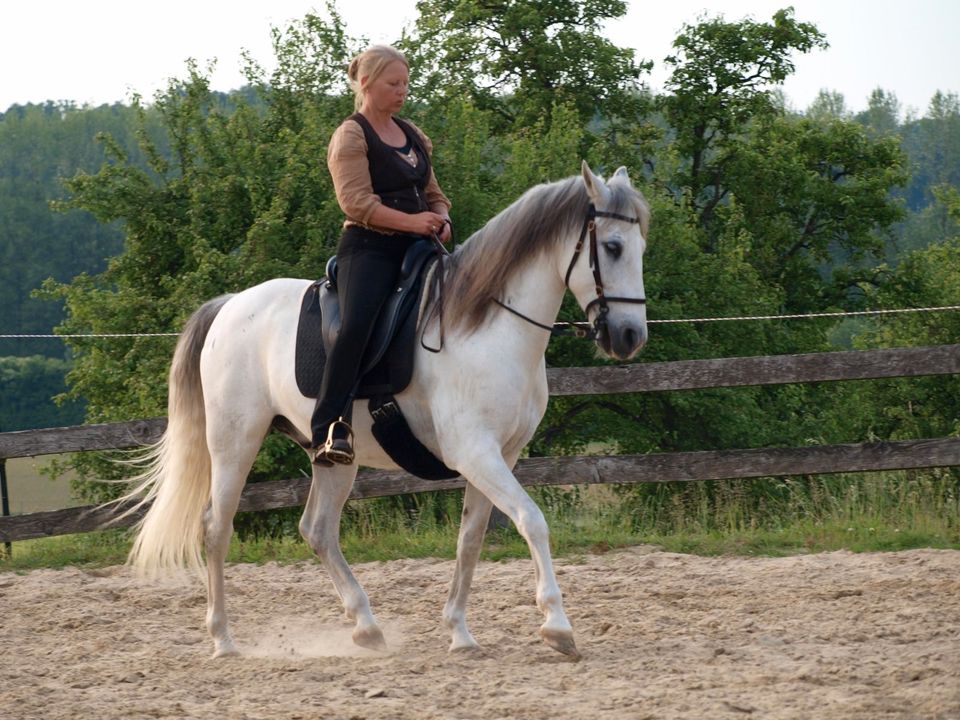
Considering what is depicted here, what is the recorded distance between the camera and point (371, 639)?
5453mm

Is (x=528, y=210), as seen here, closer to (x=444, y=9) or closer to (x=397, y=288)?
(x=397, y=288)

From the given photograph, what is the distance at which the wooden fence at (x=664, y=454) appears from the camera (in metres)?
7.89

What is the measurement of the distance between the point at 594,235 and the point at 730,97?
25223 millimetres

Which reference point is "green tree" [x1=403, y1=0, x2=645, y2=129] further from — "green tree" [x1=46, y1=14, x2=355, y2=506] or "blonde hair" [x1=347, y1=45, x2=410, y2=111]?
"blonde hair" [x1=347, y1=45, x2=410, y2=111]

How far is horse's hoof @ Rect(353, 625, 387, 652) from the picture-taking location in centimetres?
545

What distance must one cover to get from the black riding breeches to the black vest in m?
0.17

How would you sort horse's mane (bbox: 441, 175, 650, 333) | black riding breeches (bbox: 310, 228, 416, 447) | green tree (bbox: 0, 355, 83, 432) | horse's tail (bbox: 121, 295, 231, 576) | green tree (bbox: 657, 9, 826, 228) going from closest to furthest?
horse's mane (bbox: 441, 175, 650, 333), black riding breeches (bbox: 310, 228, 416, 447), horse's tail (bbox: 121, 295, 231, 576), green tree (bbox: 657, 9, 826, 228), green tree (bbox: 0, 355, 83, 432)

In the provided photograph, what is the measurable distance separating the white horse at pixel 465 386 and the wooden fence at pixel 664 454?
2.26 meters

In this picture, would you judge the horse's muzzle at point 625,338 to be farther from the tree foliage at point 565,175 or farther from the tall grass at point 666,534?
the tree foliage at point 565,175

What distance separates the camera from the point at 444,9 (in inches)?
1070

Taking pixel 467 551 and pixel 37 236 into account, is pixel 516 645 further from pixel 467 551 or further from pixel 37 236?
pixel 37 236

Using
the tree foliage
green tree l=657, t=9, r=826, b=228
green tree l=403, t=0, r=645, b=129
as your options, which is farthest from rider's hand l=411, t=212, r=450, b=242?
green tree l=657, t=9, r=826, b=228

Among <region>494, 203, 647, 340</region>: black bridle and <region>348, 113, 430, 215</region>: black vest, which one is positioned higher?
<region>348, 113, 430, 215</region>: black vest

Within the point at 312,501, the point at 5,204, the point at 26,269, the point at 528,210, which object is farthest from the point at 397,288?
the point at 5,204
